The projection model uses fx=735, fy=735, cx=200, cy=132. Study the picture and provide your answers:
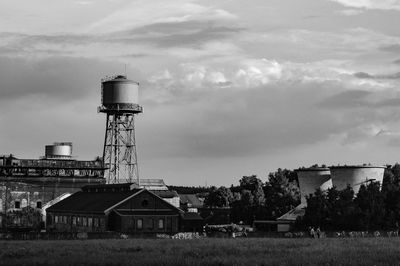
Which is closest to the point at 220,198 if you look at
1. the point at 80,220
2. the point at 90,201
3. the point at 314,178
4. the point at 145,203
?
the point at 314,178

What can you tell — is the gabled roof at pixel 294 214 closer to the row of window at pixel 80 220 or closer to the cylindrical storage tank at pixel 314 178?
the cylindrical storage tank at pixel 314 178

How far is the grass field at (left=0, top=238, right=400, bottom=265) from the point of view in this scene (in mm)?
34719

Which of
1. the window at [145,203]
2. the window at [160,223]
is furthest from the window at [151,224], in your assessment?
the window at [145,203]

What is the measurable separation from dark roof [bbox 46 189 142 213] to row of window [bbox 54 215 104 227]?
2.43ft

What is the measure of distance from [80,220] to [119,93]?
2285 centimetres

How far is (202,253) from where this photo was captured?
39375 millimetres

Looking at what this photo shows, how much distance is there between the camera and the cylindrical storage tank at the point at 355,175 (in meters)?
80.5

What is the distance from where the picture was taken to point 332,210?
70.4 meters

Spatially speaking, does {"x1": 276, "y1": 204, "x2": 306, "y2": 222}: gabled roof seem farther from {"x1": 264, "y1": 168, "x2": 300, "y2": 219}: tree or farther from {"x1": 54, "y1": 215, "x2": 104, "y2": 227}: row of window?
{"x1": 54, "y1": 215, "x2": 104, "y2": 227}: row of window

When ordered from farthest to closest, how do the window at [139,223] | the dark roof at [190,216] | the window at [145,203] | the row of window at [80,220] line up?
1. the dark roof at [190,216]
2. the window at [145,203]
3. the row of window at [80,220]
4. the window at [139,223]

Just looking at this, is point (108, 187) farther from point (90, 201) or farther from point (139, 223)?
point (139, 223)

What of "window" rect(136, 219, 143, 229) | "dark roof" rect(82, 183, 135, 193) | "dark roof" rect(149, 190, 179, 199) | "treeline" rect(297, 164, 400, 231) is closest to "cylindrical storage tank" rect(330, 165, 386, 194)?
"treeline" rect(297, 164, 400, 231)

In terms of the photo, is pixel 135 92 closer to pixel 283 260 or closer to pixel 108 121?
pixel 108 121

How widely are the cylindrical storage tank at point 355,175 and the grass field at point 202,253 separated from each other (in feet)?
108
